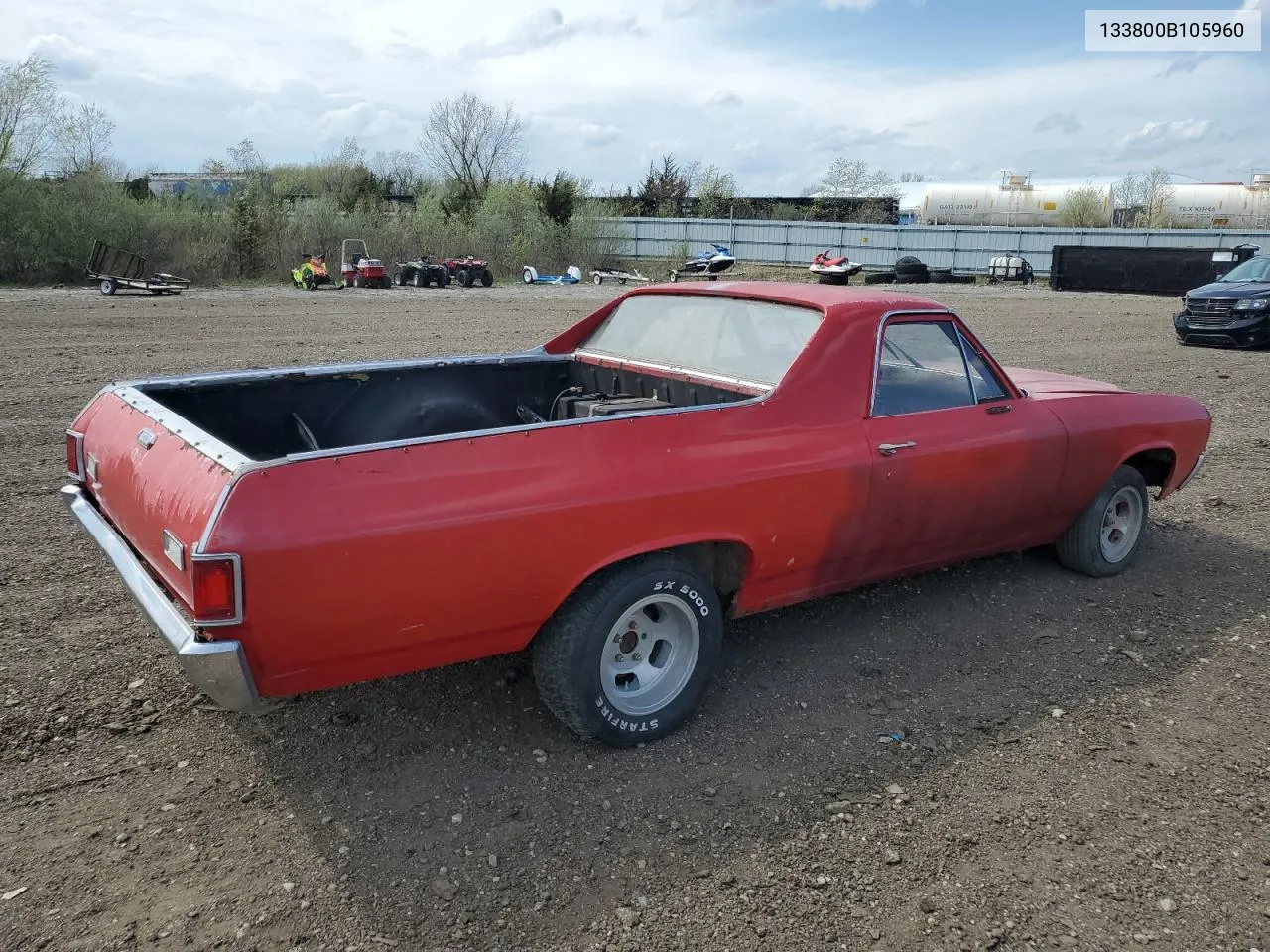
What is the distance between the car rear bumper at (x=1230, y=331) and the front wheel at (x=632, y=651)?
51.5 ft

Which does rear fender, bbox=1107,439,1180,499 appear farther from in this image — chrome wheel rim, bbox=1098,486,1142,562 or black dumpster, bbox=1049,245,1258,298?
black dumpster, bbox=1049,245,1258,298

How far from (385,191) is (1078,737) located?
43858 millimetres

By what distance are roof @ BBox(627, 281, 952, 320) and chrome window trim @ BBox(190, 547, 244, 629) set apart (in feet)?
8.08

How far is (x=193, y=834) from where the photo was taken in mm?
2844

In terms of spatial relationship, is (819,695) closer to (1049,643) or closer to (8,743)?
(1049,643)

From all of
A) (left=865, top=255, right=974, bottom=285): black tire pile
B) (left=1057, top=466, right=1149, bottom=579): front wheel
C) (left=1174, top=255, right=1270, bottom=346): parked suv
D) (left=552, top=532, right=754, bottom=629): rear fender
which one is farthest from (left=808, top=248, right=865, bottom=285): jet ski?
(left=552, top=532, right=754, bottom=629): rear fender

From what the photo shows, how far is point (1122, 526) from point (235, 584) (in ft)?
14.6

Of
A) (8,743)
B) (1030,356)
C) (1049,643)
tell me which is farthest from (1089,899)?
(1030,356)

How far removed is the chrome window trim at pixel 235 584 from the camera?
253cm

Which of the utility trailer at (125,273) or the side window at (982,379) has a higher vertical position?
the utility trailer at (125,273)

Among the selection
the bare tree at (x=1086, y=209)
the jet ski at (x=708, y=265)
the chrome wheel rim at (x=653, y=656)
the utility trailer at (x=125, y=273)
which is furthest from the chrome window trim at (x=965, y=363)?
the bare tree at (x=1086, y=209)

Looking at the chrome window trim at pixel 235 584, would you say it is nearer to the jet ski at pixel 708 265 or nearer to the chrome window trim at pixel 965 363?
the chrome window trim at pixel 965 363

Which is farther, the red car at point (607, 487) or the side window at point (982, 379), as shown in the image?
the side window at point (982, 379)

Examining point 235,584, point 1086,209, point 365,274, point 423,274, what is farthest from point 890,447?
point 1086,209
